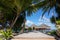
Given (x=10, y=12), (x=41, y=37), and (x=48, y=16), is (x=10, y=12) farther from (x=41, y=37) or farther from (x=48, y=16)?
(x=41, y=37)

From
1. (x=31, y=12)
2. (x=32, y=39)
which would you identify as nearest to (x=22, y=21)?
(x=31, y=12)

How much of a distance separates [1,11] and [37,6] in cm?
479

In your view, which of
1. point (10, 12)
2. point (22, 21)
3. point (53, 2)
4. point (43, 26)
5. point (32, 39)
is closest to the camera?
point (32, 39)

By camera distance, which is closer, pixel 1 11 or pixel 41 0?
pixel 41 0

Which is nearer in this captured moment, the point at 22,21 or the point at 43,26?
the point at 22,21

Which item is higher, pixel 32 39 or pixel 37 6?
pixel 37 6

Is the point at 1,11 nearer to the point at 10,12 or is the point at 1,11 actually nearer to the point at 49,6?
the point at 10,12

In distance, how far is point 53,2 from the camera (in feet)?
59.3

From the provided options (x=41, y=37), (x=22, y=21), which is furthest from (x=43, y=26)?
(x=41, y=37)

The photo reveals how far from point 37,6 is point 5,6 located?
13.4 feet

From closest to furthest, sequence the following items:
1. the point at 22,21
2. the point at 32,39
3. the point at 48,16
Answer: the point at 32,39 < the point at 48,16 < the point at 22,21

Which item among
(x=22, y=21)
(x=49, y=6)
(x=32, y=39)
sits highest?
(x=49, y=6)

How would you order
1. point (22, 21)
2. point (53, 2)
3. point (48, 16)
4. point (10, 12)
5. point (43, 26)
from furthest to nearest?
1. point (43, 26)
2. point (22, 21)
3. point (10, 12)
4. point (48, 16)
5. point (53, 2)

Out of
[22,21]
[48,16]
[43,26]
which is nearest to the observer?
[48,16]
